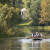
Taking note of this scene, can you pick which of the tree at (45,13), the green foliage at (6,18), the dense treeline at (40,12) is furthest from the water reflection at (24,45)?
the tree at (45,13)

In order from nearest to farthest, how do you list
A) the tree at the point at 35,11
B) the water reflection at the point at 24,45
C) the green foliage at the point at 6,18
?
1. the water reflection at the point at 24,45
2. the green foliage at the point at 6,18
3. the tree at the point at 35,11

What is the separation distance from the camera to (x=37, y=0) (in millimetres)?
92250

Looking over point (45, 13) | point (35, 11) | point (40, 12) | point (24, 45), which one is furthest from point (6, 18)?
point (45, 13)

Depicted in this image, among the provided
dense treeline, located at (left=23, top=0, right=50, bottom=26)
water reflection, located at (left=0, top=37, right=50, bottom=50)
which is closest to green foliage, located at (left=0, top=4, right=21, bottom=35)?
water reflection, located at (left=0, top=37, right=50, bottom=50)

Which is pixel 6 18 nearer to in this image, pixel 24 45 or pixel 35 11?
pixel 24 45

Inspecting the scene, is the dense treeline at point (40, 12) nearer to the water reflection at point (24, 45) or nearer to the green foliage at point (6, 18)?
the green foliage at point (6, 18)

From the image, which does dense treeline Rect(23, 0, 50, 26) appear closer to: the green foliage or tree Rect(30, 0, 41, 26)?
tree Rect(30, 0, 41, 26)

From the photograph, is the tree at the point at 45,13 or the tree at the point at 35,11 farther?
the tree at the point at 45,13

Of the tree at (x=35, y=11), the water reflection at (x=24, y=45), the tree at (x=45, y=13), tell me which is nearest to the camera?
the water reflection at (x=24, y=45)

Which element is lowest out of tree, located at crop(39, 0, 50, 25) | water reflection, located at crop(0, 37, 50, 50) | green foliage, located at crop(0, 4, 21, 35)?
water reflection, located at crop(0, 37, 50, 50)

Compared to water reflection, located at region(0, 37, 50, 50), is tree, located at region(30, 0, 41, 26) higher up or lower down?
higher up

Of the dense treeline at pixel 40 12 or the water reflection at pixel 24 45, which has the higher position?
the dense treeline at pixel 40 12

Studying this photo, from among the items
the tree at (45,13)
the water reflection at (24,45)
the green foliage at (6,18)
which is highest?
the tree at (45,13)

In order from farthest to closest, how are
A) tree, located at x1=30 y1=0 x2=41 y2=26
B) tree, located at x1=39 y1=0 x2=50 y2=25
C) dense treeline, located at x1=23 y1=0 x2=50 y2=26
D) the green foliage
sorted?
tree, located at x1=39 y1=0 x2=50 y2=25 → dense treeline, located at x1=23 y1=0 x2=50 y2=26 → tree, located at x1=30 y1=0 x2=41 y2=26 → the green foliage
